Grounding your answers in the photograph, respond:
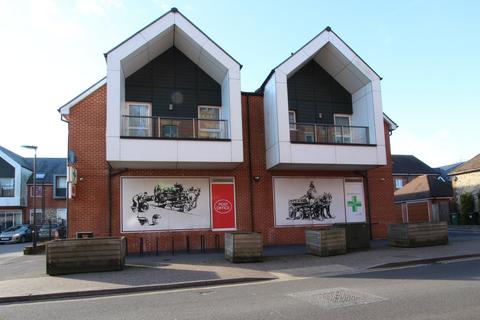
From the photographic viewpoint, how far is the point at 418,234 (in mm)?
15711

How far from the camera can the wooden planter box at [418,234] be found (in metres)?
15.6

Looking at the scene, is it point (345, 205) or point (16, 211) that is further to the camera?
point (16, 211)

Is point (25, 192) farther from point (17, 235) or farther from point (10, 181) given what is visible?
point (17, 235)

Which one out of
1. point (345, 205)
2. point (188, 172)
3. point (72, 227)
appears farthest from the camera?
point (345, 205)

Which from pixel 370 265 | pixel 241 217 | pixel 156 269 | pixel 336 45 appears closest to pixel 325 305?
pixel 370 265

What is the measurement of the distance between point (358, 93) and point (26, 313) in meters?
16.9

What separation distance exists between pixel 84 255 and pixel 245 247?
4.82 meters

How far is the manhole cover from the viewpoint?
7.07 m

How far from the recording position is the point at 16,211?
41.8 metres

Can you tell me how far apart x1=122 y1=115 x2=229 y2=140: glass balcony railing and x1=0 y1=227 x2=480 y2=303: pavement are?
4693mm

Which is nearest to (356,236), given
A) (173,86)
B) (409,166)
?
(173,86)

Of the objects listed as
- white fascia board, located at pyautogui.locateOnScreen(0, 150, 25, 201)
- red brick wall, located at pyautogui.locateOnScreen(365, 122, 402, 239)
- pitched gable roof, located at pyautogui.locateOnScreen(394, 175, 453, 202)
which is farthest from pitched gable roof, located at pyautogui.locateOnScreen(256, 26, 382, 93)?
white fascia board, located at pyautogui.locateOnScreen(0, 150, 25, 201)

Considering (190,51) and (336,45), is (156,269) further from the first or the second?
(336,45)

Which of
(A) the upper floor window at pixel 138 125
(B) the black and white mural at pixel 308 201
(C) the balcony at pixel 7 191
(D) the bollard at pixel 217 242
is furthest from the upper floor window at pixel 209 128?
(C) the balcony at pixel 7 191
